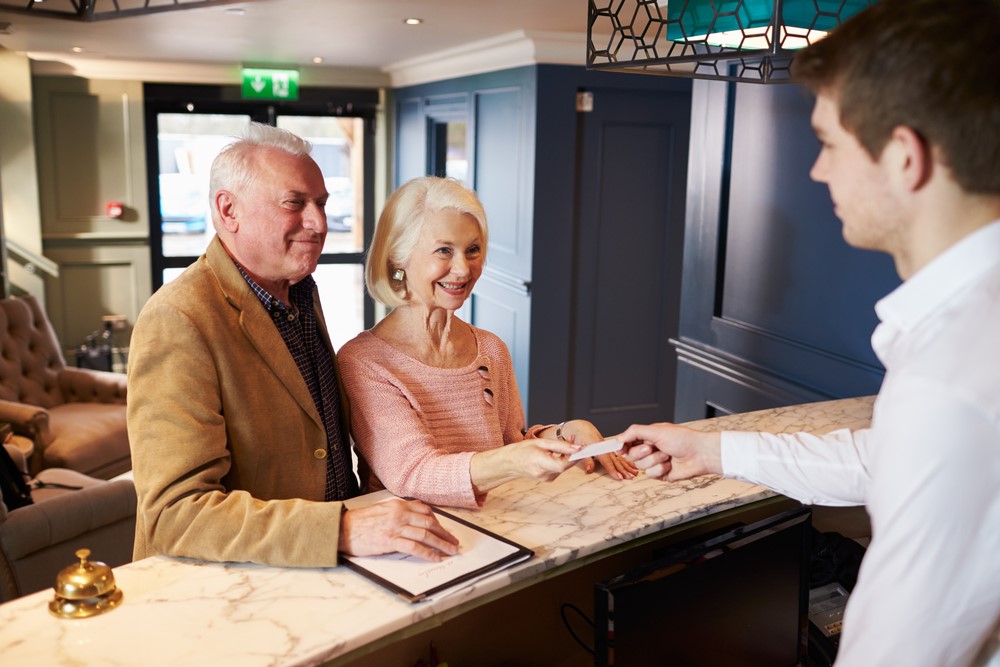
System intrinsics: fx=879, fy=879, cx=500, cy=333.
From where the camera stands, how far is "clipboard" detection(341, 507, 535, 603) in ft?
3.86

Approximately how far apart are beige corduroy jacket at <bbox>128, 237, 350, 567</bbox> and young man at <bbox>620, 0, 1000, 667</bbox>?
754 millimetres

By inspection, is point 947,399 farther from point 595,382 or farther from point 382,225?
point 595,382

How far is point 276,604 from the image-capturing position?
115cm

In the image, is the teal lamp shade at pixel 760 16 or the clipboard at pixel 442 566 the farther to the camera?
the teal lamp shade at pixel 760 16

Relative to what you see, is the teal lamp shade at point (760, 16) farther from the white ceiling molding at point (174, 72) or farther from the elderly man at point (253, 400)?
the white ceiling molding at point (174, 72)

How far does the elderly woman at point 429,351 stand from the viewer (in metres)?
1.63

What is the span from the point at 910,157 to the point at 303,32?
15.1ft

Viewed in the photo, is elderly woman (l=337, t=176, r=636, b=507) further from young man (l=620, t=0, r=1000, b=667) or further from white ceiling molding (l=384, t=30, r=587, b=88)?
white ceiling molding (l=384, t=30, r=587, b=88)

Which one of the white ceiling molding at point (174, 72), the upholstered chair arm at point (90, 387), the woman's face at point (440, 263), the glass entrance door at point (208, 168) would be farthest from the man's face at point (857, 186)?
the white ceiling molding at point (174, 72)

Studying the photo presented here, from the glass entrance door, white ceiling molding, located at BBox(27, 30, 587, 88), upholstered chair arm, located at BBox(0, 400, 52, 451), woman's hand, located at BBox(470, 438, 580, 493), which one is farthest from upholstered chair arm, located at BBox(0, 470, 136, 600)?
the glass entrance door

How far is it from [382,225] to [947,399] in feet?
4.03

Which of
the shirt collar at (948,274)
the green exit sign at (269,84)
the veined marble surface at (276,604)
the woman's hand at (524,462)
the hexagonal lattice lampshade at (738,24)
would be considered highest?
the green exit sign at (269,84)

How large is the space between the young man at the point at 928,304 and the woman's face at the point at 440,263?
36.3 inches

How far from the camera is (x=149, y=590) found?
1187 mm
